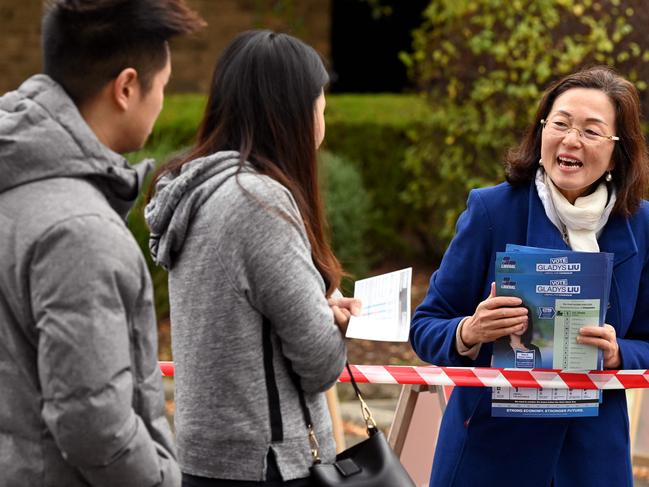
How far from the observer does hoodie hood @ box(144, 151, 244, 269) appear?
9.11ft

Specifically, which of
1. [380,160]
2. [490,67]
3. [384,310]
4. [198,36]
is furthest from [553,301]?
[198,36]

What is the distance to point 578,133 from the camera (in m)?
3.76

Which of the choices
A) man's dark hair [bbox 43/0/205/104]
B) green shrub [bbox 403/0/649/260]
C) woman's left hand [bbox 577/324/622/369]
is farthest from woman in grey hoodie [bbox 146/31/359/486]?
green shrub [bbox 403/0/649/260]

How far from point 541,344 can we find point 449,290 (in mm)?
351

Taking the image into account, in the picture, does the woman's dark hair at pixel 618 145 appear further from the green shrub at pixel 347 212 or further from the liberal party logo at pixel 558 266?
the green shrub at pixel 347 212

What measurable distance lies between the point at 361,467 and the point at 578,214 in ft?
4.15

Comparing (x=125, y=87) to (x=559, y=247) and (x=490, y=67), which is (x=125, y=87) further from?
(x=490, y=67)

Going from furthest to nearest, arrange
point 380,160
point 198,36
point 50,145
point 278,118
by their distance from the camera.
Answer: point 198,36 → point 380,160 → point 278,118 → point 50,145

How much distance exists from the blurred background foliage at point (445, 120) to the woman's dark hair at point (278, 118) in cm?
626

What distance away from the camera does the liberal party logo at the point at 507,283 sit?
11.7 feet

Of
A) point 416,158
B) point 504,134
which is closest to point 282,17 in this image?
point 416,158

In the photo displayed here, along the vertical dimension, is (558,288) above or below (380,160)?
above

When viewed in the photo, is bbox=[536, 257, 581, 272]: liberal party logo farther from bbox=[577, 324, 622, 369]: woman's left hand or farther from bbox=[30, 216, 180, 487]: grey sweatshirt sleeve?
bbox=[30, 216, 180, 487]: grey sweatshirt sleeve

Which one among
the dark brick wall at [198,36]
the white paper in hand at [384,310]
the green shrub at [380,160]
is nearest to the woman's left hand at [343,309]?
the white paper in hand at [384,310]
